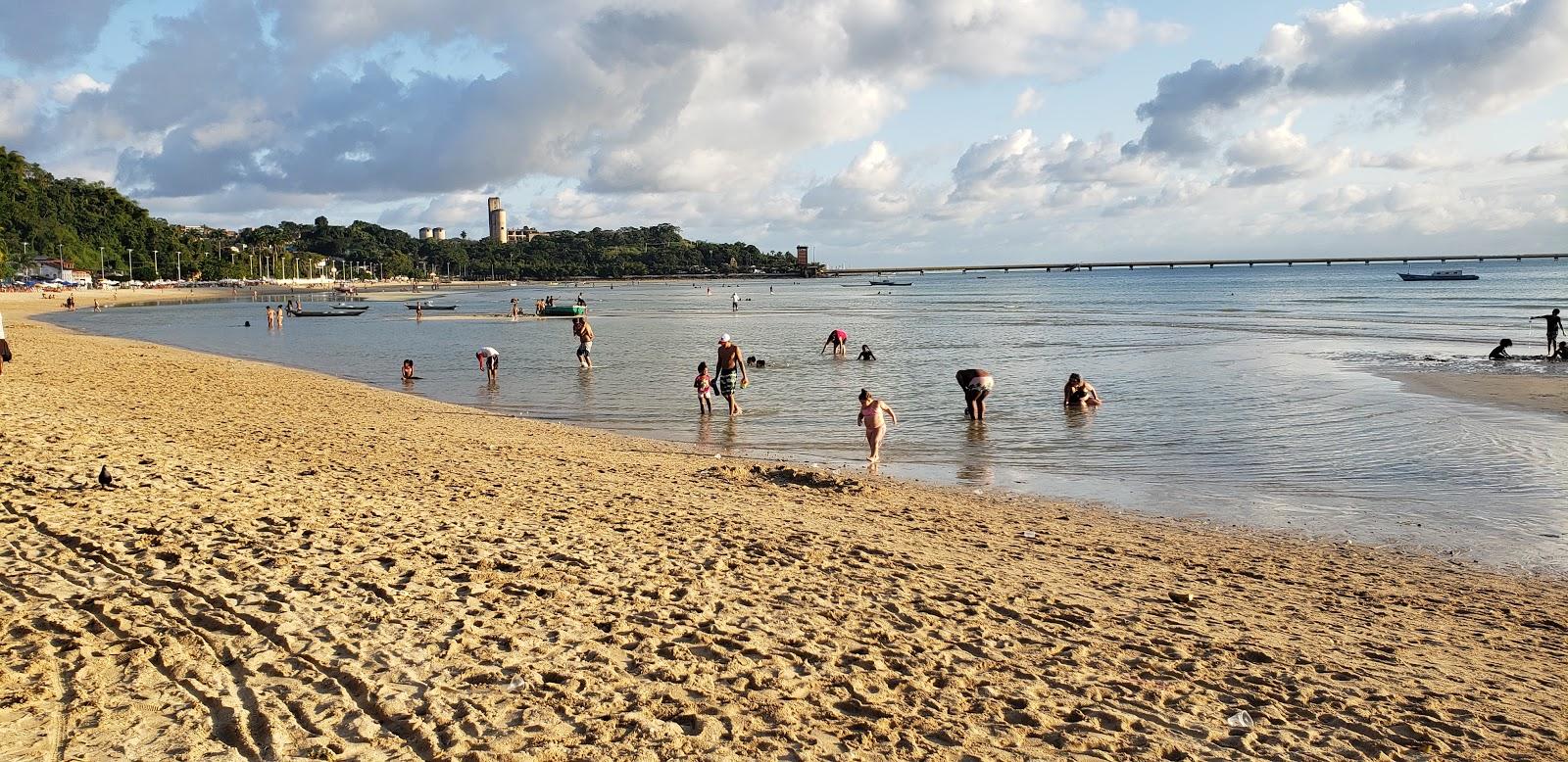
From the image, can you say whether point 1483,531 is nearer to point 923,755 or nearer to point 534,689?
point 923,755

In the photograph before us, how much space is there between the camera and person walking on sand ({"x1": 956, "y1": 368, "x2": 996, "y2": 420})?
52.8ft

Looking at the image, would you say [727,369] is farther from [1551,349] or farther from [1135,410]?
[1551,349]

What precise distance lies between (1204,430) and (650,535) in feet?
→ 35.6

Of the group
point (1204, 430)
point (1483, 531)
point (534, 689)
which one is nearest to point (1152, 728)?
point (534, 689)

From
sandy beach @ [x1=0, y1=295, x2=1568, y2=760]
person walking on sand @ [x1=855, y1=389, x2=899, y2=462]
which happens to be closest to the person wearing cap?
person walking on sand @ [x1=855, y1=389, x2=899, y2=462]

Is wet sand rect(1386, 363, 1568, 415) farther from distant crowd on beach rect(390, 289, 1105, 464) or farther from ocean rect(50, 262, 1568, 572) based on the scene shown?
distant crowd on beach rect(390, 289, 1105, 464)

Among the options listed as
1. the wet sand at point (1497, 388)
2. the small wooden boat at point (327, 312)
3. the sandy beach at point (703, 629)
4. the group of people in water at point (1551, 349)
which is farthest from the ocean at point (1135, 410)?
the small wooden boat at point (327, 312)

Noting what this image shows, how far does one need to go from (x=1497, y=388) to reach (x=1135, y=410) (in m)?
9.05

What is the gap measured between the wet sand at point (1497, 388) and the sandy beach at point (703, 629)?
42.3 feet

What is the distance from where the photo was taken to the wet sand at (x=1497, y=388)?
17.9 meters

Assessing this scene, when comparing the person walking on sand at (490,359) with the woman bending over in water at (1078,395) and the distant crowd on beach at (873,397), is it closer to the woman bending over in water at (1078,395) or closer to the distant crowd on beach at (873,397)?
the distant crowd on beach at (873,397)

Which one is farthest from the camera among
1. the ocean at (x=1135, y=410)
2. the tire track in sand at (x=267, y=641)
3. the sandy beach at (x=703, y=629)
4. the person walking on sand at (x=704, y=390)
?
the person walking on sand at (x=704, y=390)

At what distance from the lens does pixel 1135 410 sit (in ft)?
58.5

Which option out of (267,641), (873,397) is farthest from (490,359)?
(267,641)
